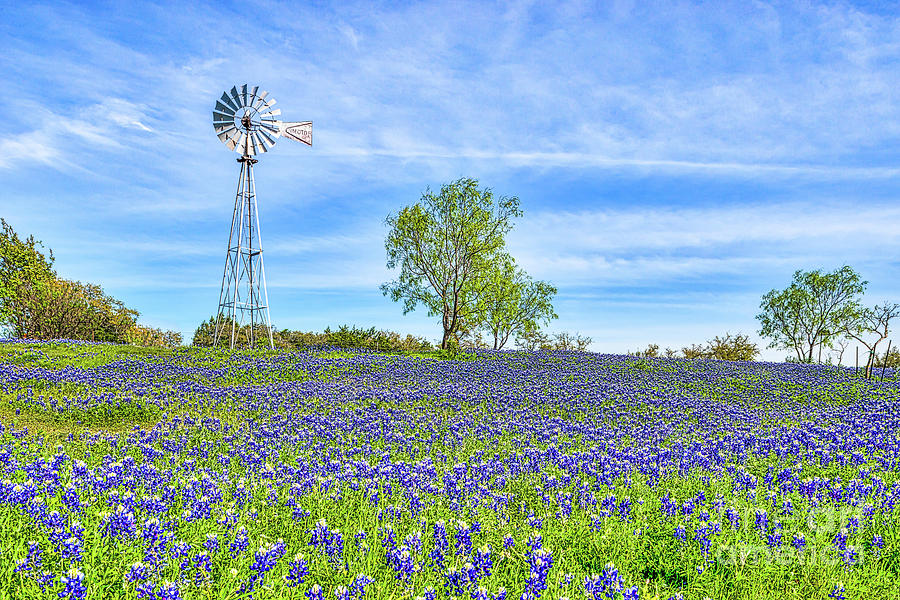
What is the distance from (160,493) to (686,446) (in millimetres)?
7611

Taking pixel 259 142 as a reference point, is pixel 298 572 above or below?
below

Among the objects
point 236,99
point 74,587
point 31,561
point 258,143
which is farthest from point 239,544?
point 236,99

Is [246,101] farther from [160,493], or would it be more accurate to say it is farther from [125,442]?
[160,493]

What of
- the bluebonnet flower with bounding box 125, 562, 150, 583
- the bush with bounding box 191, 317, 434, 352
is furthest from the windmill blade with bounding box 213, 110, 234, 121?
the bluebonnet flower with bounding box 125, 562, 150, 583

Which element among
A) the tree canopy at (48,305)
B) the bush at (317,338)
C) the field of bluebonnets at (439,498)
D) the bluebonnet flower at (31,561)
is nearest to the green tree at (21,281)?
the tree canopy at (48,305)

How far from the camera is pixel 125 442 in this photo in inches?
354

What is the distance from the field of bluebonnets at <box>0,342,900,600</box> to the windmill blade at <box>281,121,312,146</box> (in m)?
19.3

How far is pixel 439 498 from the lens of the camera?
601 centimetres

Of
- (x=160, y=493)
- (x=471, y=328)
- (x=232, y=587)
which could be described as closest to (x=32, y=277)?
(x=471, y=328)

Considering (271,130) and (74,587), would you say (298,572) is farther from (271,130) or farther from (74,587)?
(271,130)

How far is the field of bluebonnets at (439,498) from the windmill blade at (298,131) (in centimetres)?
1928

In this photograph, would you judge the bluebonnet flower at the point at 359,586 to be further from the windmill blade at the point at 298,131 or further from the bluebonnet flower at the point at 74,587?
the windmill blade at the point at 298,131

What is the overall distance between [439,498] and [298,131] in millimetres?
27323

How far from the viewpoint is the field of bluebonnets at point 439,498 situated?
4145 millimetres
